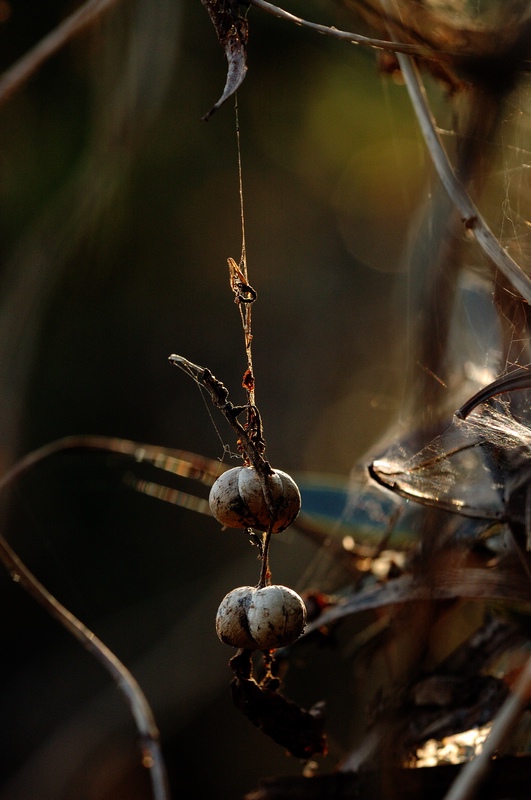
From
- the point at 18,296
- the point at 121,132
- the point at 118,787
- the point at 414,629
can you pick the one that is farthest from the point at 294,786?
the point at 118,787

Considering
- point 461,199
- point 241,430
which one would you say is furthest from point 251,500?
point 461,199

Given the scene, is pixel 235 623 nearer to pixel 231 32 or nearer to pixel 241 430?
pixel 241 430

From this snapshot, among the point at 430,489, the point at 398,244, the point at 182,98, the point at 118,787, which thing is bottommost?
the point at 118,787

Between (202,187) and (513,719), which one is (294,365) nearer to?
(202,187)

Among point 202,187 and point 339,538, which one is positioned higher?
point 202,187

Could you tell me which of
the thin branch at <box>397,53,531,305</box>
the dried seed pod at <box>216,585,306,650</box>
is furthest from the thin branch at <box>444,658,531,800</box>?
the thin branch at <box>397,53,531,305</box>

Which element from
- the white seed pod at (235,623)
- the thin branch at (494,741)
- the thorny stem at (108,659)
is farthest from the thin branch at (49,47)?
the thin branch at (494,741)

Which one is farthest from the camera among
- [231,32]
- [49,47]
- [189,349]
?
[189,349]
